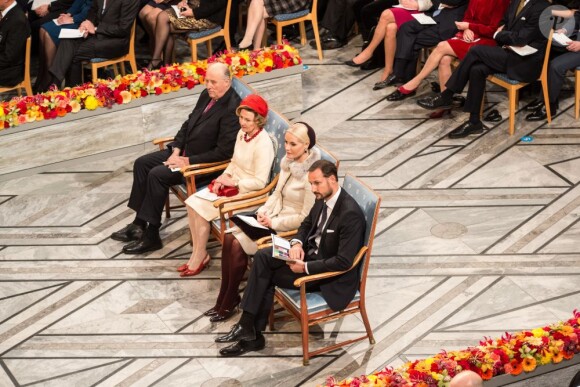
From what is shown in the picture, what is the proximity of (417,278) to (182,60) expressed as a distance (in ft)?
15.1

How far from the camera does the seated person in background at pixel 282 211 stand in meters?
6.69

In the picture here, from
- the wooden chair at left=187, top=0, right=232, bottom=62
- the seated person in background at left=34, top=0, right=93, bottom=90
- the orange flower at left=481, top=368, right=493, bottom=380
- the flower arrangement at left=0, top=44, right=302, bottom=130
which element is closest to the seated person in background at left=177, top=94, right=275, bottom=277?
the flower arrangement at left=0, top=44, right=302, bottom=130

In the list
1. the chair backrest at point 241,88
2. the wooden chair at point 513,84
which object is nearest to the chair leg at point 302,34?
the wooden chair at point 513,84

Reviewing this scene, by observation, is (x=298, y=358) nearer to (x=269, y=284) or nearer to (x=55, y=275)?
(x=269, y=284)

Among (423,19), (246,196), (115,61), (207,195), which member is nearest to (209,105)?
(207,195)

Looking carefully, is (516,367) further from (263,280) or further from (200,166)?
(200,166)

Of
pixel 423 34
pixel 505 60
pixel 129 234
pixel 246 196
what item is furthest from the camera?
pixel 423 34

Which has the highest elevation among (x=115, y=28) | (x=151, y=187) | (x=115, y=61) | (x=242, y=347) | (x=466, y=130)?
(x=115, y=28)

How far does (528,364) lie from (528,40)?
13.1 feet

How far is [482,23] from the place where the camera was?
9.39 meters

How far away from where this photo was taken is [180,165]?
757 centimetres

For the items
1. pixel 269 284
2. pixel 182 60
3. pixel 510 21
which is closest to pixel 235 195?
pixel 269 284

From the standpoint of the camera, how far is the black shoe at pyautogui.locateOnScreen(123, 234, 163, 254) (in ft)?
25.2

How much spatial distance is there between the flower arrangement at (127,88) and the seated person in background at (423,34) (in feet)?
3.66
